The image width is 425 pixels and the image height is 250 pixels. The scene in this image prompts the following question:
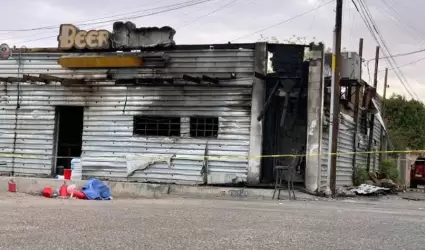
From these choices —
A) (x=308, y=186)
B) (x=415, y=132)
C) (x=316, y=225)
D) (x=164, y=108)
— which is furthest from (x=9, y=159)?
(x=415, y=132)

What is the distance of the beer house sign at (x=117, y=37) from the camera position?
17.9 meters

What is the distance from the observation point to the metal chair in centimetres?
1588

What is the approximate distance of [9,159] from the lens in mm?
19188

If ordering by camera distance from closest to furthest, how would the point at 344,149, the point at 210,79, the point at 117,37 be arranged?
the point at 210,79
the point at 117,37
the point at 344,149

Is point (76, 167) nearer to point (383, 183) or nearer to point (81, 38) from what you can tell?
point (81, 38)

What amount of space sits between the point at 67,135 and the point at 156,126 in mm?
4257

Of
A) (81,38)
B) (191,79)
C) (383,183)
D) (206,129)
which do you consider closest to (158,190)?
(206,129)

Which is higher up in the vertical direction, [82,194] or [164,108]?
[164,108]

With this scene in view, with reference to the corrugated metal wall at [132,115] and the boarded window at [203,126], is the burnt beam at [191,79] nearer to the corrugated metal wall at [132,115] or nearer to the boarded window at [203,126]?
the corrugated metal wall at [132,115]

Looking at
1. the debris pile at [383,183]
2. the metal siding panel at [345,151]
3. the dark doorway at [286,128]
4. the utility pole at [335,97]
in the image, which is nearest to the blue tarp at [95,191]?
the dark doorway at [286,128]

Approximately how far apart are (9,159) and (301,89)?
1080 cm

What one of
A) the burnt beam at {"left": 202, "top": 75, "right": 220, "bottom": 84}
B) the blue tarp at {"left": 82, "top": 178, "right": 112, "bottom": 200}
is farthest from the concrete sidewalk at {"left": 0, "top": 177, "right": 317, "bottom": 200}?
the burnt beam at {"left": 202, "top": 75, "right": 220, "bottom": 84}

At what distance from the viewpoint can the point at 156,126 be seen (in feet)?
58.6

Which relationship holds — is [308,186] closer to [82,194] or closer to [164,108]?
[164,108]
